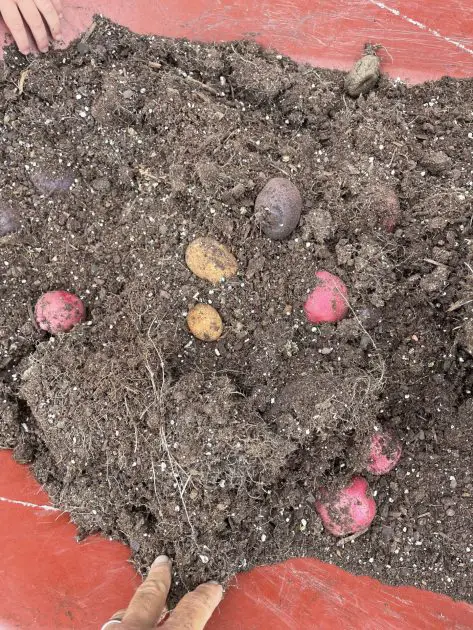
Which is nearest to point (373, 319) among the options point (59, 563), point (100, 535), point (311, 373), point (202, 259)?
point (311, 373)

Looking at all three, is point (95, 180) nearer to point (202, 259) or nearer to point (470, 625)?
point (202, 259)

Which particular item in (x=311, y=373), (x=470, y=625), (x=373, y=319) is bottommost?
(x=470, y=625)

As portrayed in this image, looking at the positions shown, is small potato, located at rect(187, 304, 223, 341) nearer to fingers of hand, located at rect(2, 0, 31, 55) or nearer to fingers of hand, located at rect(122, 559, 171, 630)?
fingers of hand, located at rect(122, 559, 171, 630)

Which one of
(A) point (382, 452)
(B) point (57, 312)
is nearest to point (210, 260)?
(B) point (57, 312)

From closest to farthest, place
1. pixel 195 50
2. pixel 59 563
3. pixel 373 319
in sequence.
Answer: pixel 59 563 < pixel 373 319 < pixel 195 50

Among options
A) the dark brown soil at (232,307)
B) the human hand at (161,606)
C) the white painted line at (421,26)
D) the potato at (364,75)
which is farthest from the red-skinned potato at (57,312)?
the white painted line at (421,26)

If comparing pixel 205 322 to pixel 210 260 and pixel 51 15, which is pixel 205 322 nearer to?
pixel 210 260

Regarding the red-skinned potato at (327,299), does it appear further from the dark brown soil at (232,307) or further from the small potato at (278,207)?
the small potato at (278,207)
